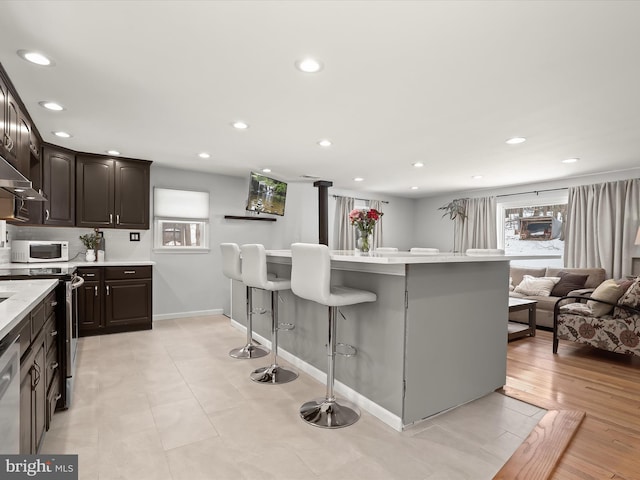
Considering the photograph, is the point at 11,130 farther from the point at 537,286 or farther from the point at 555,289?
the point at 555,289

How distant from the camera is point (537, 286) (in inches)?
219

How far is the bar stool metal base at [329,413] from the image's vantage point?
231 centimetres

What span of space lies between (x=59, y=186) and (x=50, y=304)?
9.33 feet

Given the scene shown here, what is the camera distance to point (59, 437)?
83.4 inches

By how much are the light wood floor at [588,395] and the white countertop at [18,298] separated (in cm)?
261

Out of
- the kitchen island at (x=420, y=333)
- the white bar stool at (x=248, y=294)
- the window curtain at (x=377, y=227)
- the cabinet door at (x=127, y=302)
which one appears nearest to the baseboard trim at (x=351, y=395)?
the kitchen island at (x=420, y=333)

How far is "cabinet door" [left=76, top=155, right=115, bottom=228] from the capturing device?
450 centimetres

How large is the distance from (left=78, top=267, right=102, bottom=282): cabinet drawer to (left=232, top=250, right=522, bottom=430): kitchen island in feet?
10.1

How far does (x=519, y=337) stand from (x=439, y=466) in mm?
3376

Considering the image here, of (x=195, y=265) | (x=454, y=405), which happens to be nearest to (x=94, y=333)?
(x=195, y=265)

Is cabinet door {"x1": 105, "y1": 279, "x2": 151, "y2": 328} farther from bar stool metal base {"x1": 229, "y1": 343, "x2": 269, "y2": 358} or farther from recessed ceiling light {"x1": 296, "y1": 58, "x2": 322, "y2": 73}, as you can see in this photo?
recessed ceiling light {"x1": 296, "y1": 58, "x2": 322, "y2": 73}

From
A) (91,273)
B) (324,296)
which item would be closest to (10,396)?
(324,296)

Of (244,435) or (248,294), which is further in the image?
(248,294)

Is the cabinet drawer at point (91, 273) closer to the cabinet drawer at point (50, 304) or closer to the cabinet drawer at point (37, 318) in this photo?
the cabinet drawer at point (50, 304)
